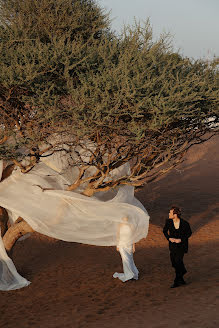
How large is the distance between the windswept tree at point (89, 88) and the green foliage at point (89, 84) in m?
0.02

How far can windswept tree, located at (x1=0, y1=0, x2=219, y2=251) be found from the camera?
27.6 ft

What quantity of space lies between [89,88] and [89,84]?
0.17m

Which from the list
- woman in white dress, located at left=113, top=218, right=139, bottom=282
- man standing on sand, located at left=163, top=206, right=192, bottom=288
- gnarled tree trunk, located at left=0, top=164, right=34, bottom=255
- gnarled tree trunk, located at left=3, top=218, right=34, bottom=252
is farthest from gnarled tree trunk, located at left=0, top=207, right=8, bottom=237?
Answer: man standing on sand, located at left=163, top=206, right=192, bottom=288

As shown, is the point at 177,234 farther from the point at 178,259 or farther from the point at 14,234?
the point at 14,234

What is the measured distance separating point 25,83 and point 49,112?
2.85 feet

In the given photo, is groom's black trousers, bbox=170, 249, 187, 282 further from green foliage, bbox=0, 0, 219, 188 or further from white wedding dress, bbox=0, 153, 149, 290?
green foliage, bbox=0, 0, 219, 188

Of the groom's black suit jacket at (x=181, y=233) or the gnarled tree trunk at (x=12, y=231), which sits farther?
the gnarled tree trunk at (x=12, y=231)

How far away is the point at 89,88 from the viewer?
27.9ft

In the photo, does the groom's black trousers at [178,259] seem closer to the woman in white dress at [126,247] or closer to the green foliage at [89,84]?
the woman in white dress at [126,247]

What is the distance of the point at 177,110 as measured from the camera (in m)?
8.40

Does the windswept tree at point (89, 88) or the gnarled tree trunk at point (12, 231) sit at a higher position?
the windswept tree at point (89, 88)

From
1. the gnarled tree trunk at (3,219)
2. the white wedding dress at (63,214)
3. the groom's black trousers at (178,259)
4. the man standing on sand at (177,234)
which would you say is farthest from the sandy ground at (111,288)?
the gnarled tree trunk at (3,219)

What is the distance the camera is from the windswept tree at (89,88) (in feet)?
27.6

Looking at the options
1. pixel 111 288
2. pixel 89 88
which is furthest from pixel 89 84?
pixel 111 288
